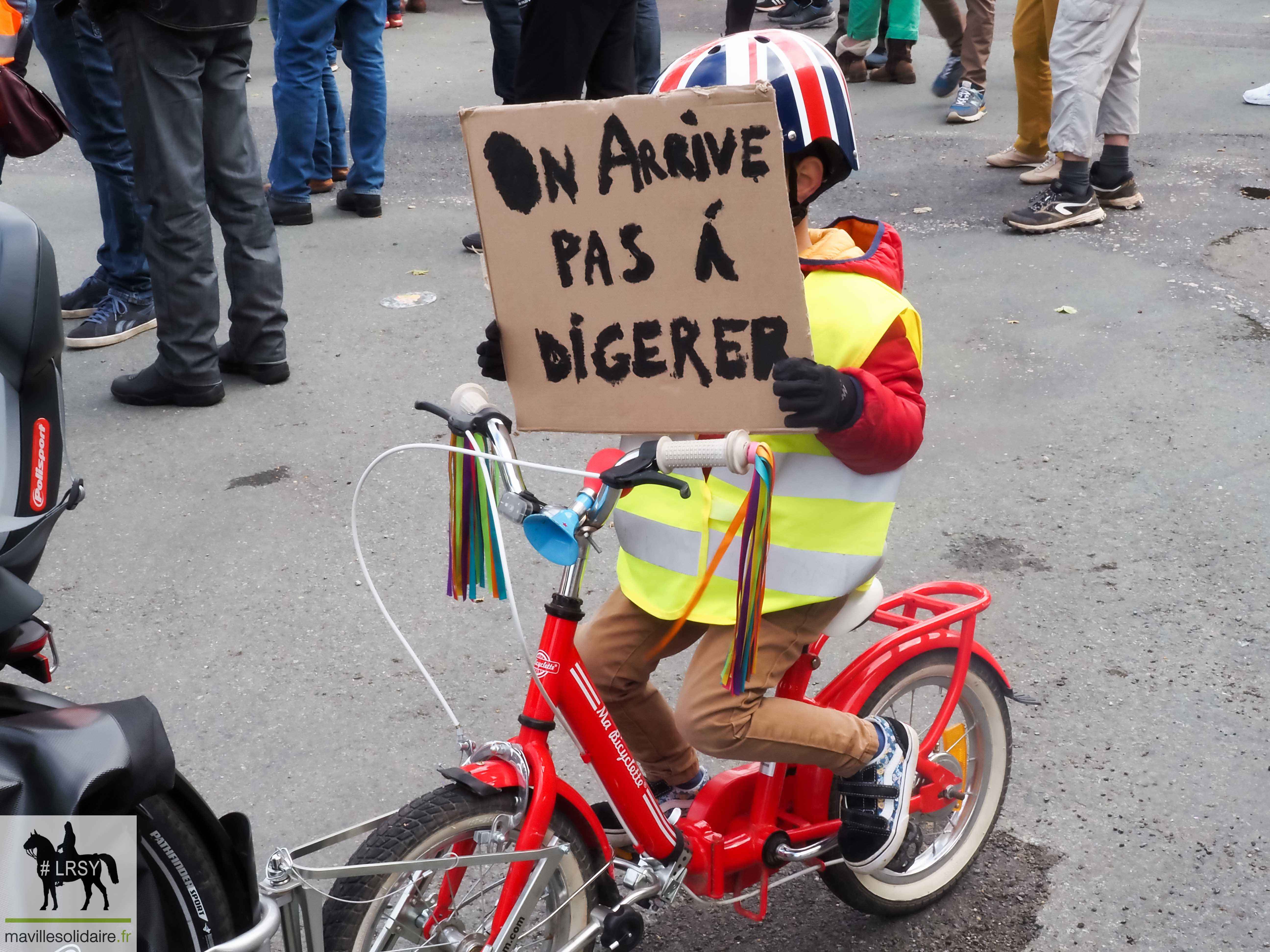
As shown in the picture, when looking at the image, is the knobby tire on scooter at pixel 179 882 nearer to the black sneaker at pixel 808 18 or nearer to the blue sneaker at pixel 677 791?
the blue sneaker at pixel 677 791

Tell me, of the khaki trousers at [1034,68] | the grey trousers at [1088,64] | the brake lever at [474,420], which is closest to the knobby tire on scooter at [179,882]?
the brake lever at [474,420]

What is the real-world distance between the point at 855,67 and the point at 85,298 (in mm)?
5956

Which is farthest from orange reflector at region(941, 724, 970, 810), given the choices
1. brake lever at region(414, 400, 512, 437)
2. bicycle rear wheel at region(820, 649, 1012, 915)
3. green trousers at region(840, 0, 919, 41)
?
green trousers at region(840, 0, 919, 41)

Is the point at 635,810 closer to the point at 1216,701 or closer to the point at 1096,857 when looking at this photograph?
the point at 1096,857

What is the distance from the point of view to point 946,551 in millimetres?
3865

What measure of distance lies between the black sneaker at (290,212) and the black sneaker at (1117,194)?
401 cm

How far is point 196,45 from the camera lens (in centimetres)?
429

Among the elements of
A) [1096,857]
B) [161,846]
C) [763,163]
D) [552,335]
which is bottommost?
[1096,857]

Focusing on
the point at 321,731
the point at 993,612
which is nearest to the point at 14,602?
the point at 321,731

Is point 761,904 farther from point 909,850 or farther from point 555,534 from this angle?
point 555,534

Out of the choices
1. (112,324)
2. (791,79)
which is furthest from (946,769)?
(112,324)

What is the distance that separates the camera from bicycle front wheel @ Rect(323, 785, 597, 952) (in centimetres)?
183

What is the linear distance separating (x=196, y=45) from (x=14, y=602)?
124 inches

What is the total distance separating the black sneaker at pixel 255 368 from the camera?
493 centimetres
